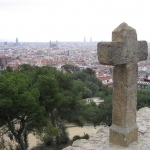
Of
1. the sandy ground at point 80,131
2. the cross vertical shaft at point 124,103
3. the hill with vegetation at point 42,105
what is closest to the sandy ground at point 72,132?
the sandy ground at point 80,131

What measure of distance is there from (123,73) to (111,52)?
631mm

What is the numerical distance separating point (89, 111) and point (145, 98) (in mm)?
2843

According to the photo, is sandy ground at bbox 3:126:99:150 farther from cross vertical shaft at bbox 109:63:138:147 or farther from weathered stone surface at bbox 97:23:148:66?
weathered stone surface at bbox 97:23:148:66

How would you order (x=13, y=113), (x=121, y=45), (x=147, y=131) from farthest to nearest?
(x=13, y=113), (x=147, y=131), (x=121, y=45)

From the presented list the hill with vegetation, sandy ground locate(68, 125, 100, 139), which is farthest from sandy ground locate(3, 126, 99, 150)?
the hill with vegetation

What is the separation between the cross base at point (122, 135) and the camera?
4.26 meters

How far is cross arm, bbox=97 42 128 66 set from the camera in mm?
3717

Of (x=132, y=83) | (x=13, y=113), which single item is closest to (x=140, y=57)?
(x=132, y=83)

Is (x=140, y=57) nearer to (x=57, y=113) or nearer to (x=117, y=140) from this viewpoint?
(x=117, y=140)

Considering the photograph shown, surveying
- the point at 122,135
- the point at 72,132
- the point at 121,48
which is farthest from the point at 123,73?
the point at 72,132

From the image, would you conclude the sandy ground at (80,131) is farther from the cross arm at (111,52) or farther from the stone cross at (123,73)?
the cross arm at (111,52)

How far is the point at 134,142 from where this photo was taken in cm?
449

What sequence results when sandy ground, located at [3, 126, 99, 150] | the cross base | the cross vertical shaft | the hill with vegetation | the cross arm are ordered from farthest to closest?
sandy ground, located at [3, 126, 99, 150] < the hill with vegetation < the cross base < the cross vertical shaft < the cross arm

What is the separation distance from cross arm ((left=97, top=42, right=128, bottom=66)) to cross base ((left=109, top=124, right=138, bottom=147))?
4.48ft
